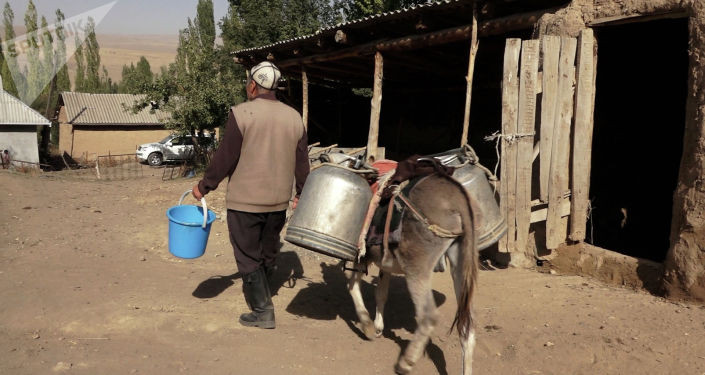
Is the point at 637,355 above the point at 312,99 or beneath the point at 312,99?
beneath

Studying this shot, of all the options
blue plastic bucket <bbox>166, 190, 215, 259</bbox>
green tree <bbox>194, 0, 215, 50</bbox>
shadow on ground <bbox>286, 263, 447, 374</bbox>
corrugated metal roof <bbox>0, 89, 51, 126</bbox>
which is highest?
green tree <bbox>194, 0, 215, 50</bbox>

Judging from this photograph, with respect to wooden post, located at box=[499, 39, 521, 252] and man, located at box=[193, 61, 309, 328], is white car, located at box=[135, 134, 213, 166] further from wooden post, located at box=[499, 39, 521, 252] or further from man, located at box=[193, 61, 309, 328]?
man, located at box=[193, 61, 309, 328]

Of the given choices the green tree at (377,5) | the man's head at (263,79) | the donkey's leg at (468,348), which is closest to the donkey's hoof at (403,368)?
the donkey's leg at (468,348)

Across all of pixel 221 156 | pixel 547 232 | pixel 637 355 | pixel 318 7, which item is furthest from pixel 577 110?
pixel 318 7

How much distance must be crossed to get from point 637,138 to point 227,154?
662 centimetres

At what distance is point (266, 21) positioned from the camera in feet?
82.1

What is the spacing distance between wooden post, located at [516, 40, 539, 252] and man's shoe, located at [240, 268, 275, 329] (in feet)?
9.43

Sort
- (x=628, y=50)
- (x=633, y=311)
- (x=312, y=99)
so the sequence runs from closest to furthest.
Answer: (x=633, y=311), (x=628, y=50), (x=312, y=99)

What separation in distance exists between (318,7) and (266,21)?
358 centimetres

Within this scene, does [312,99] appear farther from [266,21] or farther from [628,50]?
[266,21]

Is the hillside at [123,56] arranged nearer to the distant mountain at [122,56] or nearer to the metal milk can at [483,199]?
the distant mountain at [122,56]

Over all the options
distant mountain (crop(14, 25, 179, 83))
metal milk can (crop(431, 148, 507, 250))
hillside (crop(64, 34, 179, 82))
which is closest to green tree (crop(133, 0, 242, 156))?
metal milk can (crop(431, 148, 507, 250))

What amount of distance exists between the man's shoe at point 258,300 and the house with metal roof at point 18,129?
82.2ft

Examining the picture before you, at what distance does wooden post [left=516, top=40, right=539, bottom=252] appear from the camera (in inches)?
196
